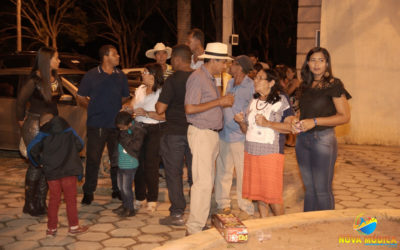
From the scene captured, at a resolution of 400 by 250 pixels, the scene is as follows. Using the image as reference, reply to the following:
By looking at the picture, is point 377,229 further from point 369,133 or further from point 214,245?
point 369,133

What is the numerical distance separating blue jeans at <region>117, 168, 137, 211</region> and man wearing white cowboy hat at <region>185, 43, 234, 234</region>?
3.51ft

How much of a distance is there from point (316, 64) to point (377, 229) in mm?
1578

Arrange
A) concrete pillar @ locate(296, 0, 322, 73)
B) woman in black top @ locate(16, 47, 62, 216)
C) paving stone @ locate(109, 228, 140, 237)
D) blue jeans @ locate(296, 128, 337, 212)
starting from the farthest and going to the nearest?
concrete pillar @ locate(296, 0, 322, 73) → woman in black top @ locate(16, 47, 62, 216) → paving stone @ locate(109, 228, 140, 237) → blue jeans @ locate(296, 128, 337, 212)

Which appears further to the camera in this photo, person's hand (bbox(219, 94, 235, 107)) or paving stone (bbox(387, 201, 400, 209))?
paving stone (bbox(387, 201, 400, 209))

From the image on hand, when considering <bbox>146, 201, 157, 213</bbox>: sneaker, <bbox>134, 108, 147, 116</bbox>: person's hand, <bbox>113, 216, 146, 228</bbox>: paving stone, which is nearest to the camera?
<bbox>113, 216, 146, 228</bbox>: paving stone

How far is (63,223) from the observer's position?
5820mm

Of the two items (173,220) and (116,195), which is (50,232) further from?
(116,195)

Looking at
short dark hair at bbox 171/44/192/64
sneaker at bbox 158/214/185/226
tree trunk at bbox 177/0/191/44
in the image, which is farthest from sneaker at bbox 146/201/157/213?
tree trunk at bbox 177/0/191/44

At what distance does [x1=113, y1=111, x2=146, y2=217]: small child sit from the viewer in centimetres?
594

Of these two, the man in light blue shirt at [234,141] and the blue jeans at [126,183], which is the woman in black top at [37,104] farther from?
the man in light blue shirt at [234,141]

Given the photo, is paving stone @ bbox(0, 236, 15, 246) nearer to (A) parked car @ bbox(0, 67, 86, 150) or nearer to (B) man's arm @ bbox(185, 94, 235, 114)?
(B) man's arm @ bbox(185, 94, 235, 114)

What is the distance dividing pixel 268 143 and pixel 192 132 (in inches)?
30.8

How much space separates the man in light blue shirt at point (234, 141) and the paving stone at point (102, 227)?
1.38 m

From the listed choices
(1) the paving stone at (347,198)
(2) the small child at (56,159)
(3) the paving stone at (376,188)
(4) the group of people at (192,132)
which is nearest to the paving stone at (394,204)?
(1) the paving stone at (347,198)
